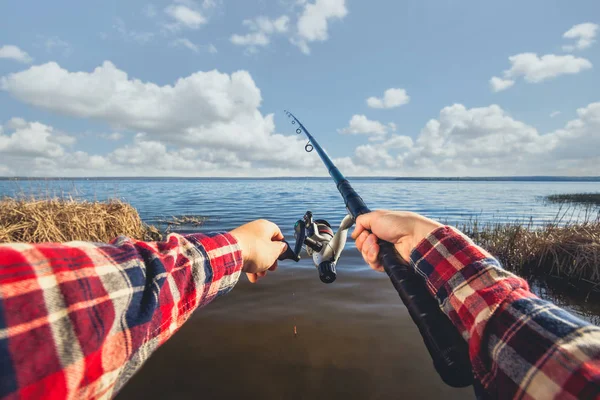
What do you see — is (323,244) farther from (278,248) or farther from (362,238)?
(278,248)

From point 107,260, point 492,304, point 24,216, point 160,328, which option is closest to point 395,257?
point 492,304

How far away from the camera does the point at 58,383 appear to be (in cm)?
57

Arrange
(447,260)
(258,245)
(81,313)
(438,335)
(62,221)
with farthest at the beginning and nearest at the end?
1. (62,221)
2. (258,245)
3. (447,260)
4. (438,335)
5. (81,313)

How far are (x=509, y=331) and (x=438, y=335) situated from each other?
241 mm

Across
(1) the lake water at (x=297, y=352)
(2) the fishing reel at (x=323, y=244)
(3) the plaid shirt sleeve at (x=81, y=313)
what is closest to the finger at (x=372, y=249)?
(2) the fishing reel at (x=323, y=244)

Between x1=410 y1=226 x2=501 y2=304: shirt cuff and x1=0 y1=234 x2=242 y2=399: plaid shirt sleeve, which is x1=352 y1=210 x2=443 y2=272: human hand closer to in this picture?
x1=410 y1=226 x2=501 y2=304: shirt cuff

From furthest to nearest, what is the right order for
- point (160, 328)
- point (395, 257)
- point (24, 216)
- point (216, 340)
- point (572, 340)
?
point (24, 216) → point (216, 340) → point (395, 257) → point (160, 328) → point (572, 340)

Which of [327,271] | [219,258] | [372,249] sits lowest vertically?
[327,271]

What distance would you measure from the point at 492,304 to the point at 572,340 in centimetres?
20

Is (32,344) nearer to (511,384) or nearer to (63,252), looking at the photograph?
(63,252)

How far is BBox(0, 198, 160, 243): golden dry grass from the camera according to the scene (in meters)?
6.69

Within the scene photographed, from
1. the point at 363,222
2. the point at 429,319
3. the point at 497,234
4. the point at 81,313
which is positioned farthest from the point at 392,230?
the point at 497,234

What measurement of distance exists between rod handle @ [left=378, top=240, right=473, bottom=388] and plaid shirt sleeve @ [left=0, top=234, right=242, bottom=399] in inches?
33.1

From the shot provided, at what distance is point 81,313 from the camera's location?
24.5 inches
